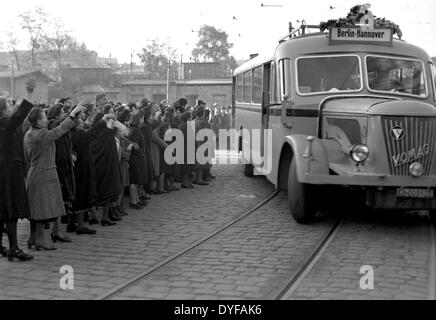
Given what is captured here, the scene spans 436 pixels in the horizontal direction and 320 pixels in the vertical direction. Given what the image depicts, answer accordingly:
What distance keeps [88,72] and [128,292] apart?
5792 centimetres

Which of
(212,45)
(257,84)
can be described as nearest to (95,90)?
(212,45)

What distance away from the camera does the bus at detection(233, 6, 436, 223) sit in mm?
7059

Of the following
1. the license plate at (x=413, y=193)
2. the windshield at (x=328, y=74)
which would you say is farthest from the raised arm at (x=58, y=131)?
the license plate at (x=413, y=193)

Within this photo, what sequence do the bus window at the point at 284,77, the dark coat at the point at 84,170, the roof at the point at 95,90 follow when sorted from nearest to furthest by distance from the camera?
the dark coat at the point at 84,170
the bus window at the point at 284,77
the roof at the point at 95,90

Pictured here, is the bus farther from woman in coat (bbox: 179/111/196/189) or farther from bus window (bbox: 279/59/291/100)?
woman in coat (bbox: 179/111/196/189)

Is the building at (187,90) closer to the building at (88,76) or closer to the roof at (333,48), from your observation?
the building at (88,76)

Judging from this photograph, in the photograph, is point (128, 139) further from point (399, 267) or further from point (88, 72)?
point (88, 72)

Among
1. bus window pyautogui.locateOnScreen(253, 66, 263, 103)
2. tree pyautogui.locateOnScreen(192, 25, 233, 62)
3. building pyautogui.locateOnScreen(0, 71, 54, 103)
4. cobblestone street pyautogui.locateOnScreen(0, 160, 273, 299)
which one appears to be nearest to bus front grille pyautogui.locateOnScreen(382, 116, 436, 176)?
cobblestone street pyautogui.locateOnScreen(0, 160, 273, 299)

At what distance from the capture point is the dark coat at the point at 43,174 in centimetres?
651

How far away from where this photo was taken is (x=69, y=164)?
23.9ft

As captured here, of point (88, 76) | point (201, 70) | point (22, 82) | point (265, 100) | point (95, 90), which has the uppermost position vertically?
point (201, 70)

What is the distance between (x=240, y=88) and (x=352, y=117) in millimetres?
6953

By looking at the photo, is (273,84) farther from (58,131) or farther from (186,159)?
(58,131)

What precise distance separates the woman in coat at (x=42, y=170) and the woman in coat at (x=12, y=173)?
0.30 metres
